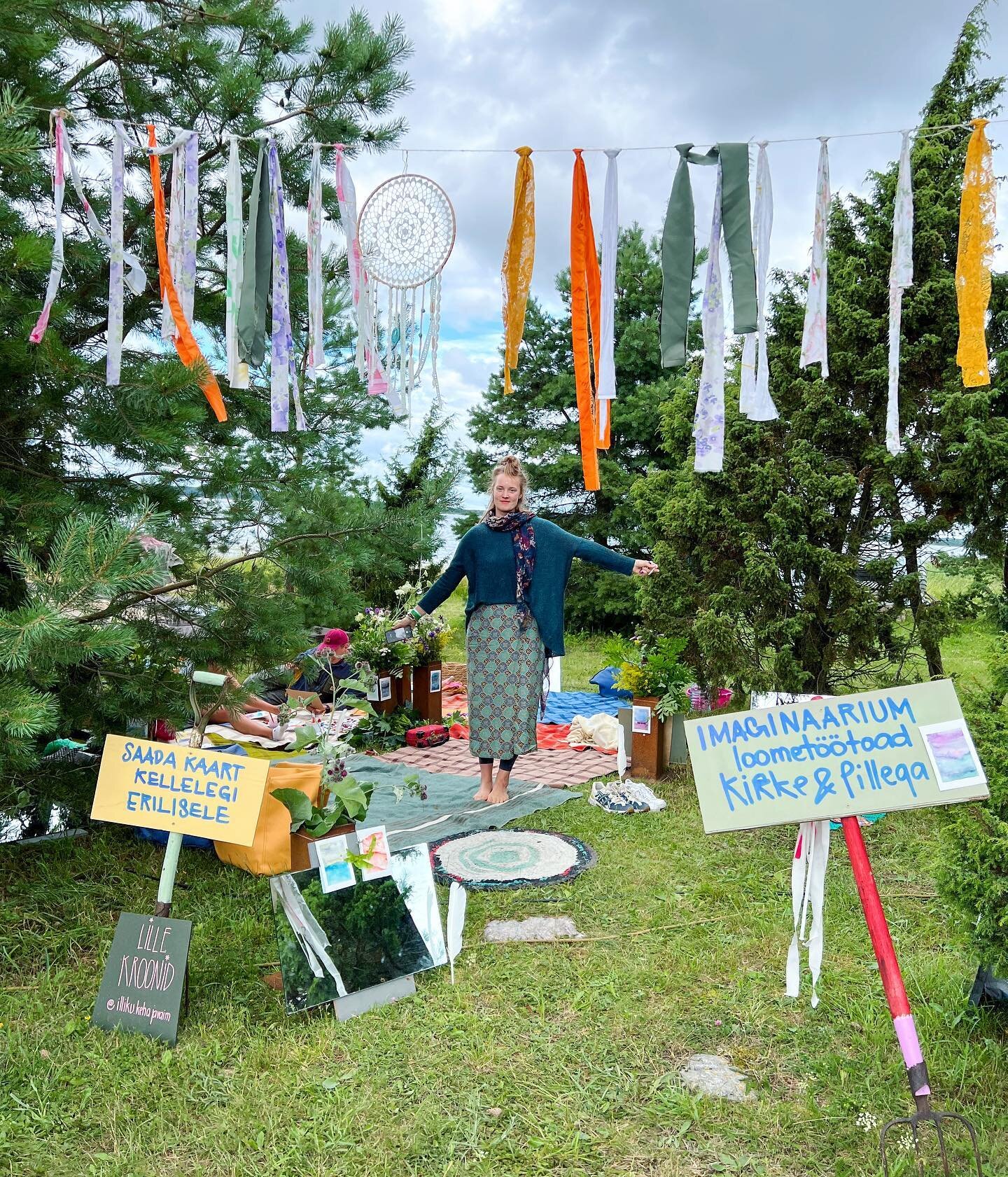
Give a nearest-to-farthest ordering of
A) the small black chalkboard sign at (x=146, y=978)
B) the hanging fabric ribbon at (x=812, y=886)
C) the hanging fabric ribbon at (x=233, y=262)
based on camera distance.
A: the hanging fabric ribbon at (x=812, y=886)
the small black chalkboard sign at (x=146, y=978)
the hanging fabric ribbon at (x=233, y=262)

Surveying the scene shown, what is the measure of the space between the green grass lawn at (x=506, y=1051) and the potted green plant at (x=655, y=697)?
59.5 inches

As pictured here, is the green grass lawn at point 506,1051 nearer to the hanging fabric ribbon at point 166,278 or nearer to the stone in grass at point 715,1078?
the stone in grass at point 715,1078

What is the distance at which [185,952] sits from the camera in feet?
7.30

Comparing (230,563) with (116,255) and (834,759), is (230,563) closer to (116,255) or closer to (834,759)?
(116,255)

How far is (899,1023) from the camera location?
178 centimetres

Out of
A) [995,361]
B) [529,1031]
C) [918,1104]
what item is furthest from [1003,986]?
[995,361]

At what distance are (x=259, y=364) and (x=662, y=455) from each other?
7661 mm

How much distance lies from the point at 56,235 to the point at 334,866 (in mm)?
2066

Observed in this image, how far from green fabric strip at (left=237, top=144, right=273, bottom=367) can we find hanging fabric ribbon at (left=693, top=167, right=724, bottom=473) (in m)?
1.62

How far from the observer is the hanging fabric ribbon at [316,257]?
328 cm

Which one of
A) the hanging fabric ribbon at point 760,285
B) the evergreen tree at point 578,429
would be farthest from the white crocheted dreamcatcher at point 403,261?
the evergreen tree at point 578,429

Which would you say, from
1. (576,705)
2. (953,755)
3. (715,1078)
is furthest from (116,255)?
(576,705)

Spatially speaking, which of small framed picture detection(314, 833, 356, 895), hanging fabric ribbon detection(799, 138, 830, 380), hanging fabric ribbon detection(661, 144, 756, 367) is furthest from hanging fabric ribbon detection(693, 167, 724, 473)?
small framed picture detection(314, 833, 356, 895)

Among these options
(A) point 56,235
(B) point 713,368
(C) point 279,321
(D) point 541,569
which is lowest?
(D) point 541,569
